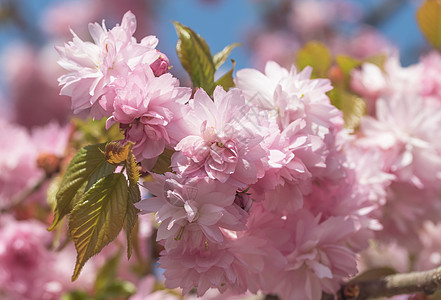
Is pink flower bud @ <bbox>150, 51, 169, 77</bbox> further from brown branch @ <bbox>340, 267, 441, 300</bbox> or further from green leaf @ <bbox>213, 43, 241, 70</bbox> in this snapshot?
brown branch @ <bbox>340, 267, 441, 300</bbox>

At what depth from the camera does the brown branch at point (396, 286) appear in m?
0.71

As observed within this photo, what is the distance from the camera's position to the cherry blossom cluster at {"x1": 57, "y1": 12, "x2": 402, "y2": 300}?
56 centimetres

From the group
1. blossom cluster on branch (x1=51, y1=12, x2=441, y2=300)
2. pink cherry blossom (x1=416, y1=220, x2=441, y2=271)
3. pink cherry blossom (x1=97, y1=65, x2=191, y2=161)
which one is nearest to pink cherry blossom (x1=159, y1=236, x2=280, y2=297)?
blossom cluster on branch (x1=51, y1=12, x2=441, y2=300)

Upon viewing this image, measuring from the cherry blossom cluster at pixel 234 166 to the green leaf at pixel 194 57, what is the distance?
75mm

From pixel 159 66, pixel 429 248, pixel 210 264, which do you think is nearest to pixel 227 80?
pixel 159 66

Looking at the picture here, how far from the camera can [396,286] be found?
0.76 meters

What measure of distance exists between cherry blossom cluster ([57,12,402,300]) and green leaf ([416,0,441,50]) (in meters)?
0.61

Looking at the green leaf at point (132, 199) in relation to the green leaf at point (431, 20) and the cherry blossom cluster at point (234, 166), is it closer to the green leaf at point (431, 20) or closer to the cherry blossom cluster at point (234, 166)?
the cherry blossom cluster at point (234, 166)

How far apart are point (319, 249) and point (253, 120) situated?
0.23 meters

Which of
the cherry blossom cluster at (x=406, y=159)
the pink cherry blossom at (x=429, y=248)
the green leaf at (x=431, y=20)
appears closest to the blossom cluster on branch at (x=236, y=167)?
the cherry blossom cluster at (x=406, y=159)

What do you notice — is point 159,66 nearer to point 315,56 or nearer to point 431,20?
point 315,56

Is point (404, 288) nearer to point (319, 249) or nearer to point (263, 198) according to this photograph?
point (319, 249)

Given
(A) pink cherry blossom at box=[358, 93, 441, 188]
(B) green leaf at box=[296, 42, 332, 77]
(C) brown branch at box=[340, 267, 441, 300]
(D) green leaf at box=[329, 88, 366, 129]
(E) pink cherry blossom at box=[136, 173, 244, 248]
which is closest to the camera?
(E) pink cherry blossom at box=[136, 173, 244, 248]

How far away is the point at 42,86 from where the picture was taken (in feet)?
13.6
